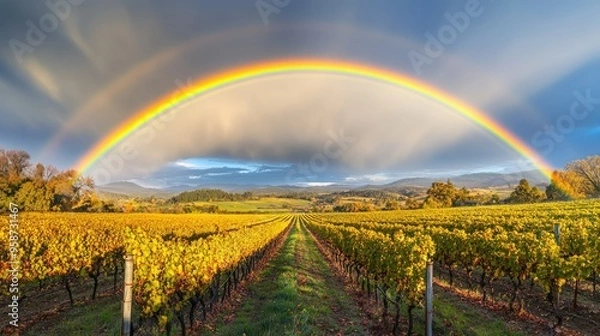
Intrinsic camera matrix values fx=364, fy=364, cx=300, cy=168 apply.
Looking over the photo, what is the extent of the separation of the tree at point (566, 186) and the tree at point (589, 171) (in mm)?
962

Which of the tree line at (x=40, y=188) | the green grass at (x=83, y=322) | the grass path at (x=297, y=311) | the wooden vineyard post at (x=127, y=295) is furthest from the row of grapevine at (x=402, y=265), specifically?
the tree line at (x=40, y=188)

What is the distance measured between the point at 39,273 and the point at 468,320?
15.1 meters

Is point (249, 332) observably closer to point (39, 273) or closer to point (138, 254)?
point (138, 254)

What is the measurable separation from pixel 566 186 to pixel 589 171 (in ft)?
31.6

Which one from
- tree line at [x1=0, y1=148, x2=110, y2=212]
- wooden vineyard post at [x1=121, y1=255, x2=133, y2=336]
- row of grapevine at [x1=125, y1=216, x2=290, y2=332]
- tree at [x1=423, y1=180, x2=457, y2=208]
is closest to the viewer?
wooden vineyard post at [x1=121, y1=255, x2=133, y2=336]

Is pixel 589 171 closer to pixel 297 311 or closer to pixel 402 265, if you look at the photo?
pixel 402 265

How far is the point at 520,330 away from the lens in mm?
10016

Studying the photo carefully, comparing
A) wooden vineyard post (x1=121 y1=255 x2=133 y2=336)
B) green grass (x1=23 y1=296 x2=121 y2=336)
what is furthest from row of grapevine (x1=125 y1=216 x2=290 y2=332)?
wooden vineyard post (x1=121 y1=255 x2=133 y2=336)

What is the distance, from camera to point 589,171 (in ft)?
309

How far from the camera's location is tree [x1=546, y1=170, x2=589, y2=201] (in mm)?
89750

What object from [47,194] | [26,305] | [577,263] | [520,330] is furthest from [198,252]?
[47,194]

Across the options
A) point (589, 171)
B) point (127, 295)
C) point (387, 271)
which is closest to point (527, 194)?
point (589, 171)

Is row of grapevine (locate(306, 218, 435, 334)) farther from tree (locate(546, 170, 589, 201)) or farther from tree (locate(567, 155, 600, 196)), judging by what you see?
tree (locate(567, 155, 600, 196))

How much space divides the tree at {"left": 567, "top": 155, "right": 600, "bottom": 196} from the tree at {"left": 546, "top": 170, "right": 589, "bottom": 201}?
0.96m
